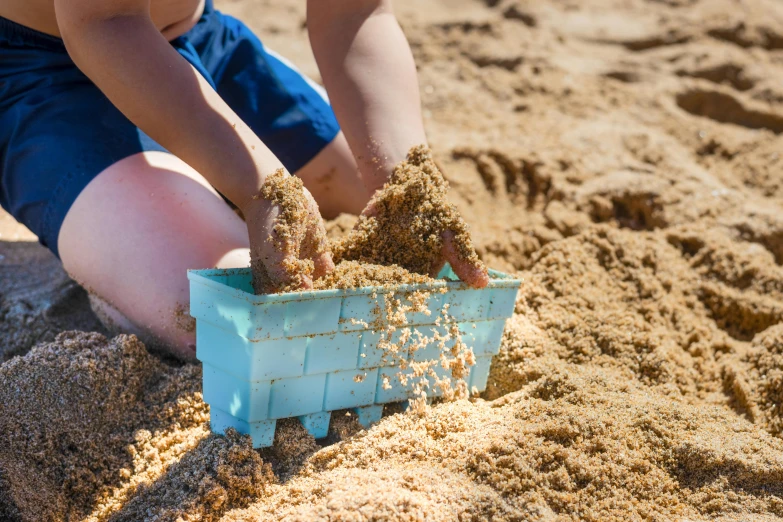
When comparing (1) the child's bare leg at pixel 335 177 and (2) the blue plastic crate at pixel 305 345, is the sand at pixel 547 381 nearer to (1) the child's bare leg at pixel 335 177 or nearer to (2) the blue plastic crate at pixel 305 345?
(2) the blue plastic crate at pixel 305 345

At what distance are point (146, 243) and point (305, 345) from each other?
520 millimetres

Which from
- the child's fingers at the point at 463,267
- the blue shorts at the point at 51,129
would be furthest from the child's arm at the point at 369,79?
the blue shorts at the point at 51,129

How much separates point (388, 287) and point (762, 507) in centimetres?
72

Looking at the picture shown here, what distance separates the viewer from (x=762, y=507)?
1.18 metres

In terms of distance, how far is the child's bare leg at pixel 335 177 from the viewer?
6.81ft

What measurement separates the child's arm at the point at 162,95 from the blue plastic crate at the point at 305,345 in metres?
0.13

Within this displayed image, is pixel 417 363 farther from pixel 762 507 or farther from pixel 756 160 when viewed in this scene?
pixel 756 160

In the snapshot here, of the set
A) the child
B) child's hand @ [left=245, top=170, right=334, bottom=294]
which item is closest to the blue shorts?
the child

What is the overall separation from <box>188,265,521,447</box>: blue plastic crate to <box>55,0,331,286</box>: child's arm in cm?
13

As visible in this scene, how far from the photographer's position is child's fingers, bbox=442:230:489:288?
132 centimetres

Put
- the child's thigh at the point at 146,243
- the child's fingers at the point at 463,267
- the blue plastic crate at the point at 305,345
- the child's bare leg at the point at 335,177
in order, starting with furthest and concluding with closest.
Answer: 1. the child's bare leg at the point at 335,177
2. the child's thigh at the point at 146,243
3. the child's fingers at the point at 463,267
4. the blue plastic crate at the point at 305,345

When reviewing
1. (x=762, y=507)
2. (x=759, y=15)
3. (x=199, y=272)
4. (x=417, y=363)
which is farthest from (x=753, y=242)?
(x=759, y=15)

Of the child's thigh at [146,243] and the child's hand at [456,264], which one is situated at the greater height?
the child's hand at [456,264]

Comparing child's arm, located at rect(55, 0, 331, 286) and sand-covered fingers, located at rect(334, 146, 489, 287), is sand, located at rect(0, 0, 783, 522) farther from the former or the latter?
child's arm, located at rect(55, 0, 331, 286)
